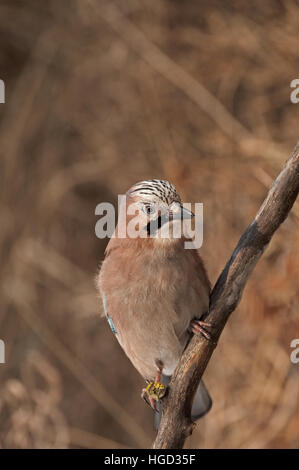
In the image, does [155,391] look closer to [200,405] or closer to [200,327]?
[200,327]

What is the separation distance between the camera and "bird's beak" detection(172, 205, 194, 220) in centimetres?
203

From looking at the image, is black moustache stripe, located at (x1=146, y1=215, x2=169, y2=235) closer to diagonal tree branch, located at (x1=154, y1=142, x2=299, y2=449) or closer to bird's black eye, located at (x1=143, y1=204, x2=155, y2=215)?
bird's black eye, located at (x1=143, y1=204, x2=155, y2=215)

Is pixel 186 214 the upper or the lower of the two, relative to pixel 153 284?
upper

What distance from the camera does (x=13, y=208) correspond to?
509 cm

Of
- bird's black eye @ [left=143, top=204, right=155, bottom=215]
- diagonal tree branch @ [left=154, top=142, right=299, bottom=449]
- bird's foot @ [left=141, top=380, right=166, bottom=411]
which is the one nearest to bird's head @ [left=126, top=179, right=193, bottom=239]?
bird's black eye @ [left=143, top=204, right=155, bottom=215]

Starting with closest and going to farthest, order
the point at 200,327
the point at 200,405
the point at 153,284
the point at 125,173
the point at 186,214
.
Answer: the point at 186,214 < the point at 200,327 < the point at 153,284 < the point at 200,405 < the point at 125,173

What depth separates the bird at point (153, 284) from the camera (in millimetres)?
2213

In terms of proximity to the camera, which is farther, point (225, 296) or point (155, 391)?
point (155, 391)

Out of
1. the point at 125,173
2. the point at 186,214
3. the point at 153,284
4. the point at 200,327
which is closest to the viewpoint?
the point at 186,214

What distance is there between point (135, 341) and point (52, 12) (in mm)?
3250

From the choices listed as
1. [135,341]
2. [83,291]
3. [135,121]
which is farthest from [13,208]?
[135,341]

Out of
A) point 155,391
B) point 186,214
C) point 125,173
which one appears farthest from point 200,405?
point 125,173

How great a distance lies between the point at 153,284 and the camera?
89.8 inches

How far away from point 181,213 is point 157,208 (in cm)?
9
